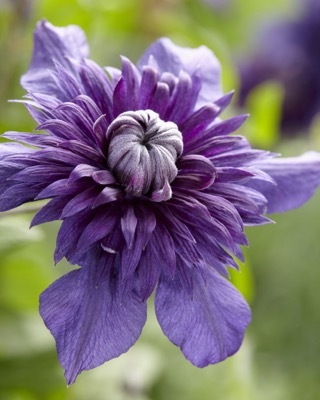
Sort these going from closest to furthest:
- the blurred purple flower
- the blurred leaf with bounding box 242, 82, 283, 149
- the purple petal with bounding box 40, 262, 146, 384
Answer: the purple petal with bounding box 40, 262, 146, 384, the blurred leaf with bounding box 242, 82, 283, 149, the blurred purple flower

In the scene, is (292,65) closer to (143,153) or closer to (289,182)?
(289,182)

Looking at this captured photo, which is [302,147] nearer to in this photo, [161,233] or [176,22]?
[176,22]

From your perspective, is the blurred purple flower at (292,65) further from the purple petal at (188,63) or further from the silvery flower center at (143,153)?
the silvery flower center at (143,153)

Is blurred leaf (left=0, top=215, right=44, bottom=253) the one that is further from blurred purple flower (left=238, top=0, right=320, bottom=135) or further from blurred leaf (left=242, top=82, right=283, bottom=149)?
blurred purple flower (left=238, top=0, right=320, bottom=135)

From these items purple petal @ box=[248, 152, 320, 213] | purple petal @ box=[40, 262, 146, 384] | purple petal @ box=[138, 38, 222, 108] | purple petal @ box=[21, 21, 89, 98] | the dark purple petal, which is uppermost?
purple petal @ box=[138, 38, 222, 108]

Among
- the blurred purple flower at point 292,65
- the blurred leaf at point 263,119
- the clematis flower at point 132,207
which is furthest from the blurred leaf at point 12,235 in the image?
the blurred purple flower at point 292,65

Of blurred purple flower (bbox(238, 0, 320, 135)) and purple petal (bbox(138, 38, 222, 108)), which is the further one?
blurred purple flower (bbox(238, 0, 320, 135))

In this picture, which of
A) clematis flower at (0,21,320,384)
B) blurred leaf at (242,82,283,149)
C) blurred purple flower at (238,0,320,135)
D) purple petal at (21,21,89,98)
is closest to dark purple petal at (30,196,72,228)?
clematis flower at (0,21,320,384)

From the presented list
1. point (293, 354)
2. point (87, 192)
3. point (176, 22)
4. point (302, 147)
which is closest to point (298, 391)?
point (293, 354)
